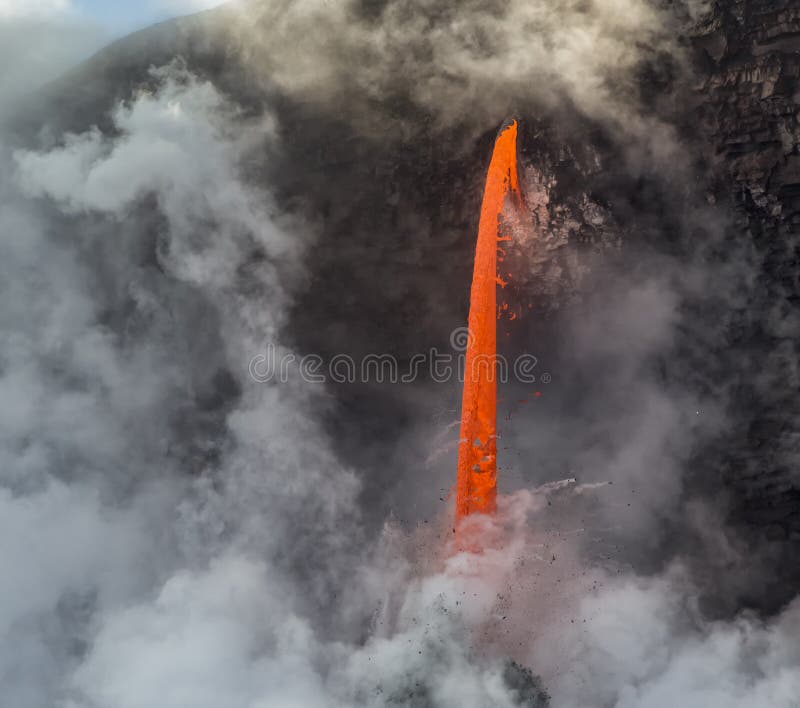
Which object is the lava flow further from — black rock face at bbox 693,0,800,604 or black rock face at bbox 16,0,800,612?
black rock face at bbox 693,0,800,604

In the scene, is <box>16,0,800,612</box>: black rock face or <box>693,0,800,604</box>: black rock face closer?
<box>693,0,800,604</box>: black rock face

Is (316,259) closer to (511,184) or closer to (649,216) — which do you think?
(511,184)

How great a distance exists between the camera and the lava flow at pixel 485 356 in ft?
40.5

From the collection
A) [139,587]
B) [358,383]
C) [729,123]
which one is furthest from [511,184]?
[139,587]

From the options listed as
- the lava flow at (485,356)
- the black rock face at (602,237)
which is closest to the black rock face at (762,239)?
the black rock face at (602,237)

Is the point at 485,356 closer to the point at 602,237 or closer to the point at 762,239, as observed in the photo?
the point at 602,237

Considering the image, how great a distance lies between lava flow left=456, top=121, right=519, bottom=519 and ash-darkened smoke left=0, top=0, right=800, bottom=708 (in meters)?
0.25

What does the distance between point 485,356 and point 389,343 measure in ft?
5.39

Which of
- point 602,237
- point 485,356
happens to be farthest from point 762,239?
point 485,356

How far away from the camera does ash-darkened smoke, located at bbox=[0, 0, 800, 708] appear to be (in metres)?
11.3

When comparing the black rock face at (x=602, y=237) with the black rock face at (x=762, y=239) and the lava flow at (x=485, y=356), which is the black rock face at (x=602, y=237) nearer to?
the black rock face at (x=762, y=239)

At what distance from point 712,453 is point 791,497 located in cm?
116

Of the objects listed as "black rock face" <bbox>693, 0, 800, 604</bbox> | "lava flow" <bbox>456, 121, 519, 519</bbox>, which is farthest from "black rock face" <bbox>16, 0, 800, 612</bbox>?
"lava flow" <bbox>456, 121, 519, 519</bbox>

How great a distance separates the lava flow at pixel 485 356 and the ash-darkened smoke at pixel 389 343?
251 mm
